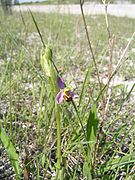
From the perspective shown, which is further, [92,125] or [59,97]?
[92,125]

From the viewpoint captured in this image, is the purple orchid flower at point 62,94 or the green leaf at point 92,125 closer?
the purple orchid flower at point 62,94

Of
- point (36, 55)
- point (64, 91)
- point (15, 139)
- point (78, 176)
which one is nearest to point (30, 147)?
point (15, 139)

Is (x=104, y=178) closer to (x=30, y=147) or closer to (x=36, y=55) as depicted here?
(x=30, y=147)

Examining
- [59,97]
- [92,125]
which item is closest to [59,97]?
[59,97]

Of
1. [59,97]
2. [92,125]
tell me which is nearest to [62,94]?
[59,97]

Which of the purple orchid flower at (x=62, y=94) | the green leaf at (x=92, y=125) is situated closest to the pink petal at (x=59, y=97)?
the purple orchid flower at (x=62, y=94)

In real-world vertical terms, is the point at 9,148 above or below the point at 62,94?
below

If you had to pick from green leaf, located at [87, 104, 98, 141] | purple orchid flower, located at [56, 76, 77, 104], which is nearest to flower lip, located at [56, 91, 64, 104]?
purple orchid flower, located at [56, 76, 77, 104]

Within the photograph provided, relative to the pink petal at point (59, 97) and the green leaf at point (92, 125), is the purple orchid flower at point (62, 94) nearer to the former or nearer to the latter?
the pink petal at point (59, 97)

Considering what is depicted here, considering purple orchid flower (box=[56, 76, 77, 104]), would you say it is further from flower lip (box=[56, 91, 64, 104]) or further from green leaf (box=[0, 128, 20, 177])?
green leaf (box=[0, 128, 20, 177])

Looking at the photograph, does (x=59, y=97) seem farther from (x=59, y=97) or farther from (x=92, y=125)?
(x=92, y=125)

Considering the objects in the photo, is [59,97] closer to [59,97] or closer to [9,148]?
[59,97]

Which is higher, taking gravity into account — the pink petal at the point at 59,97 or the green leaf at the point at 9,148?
the pink petal at the point at 59,97
